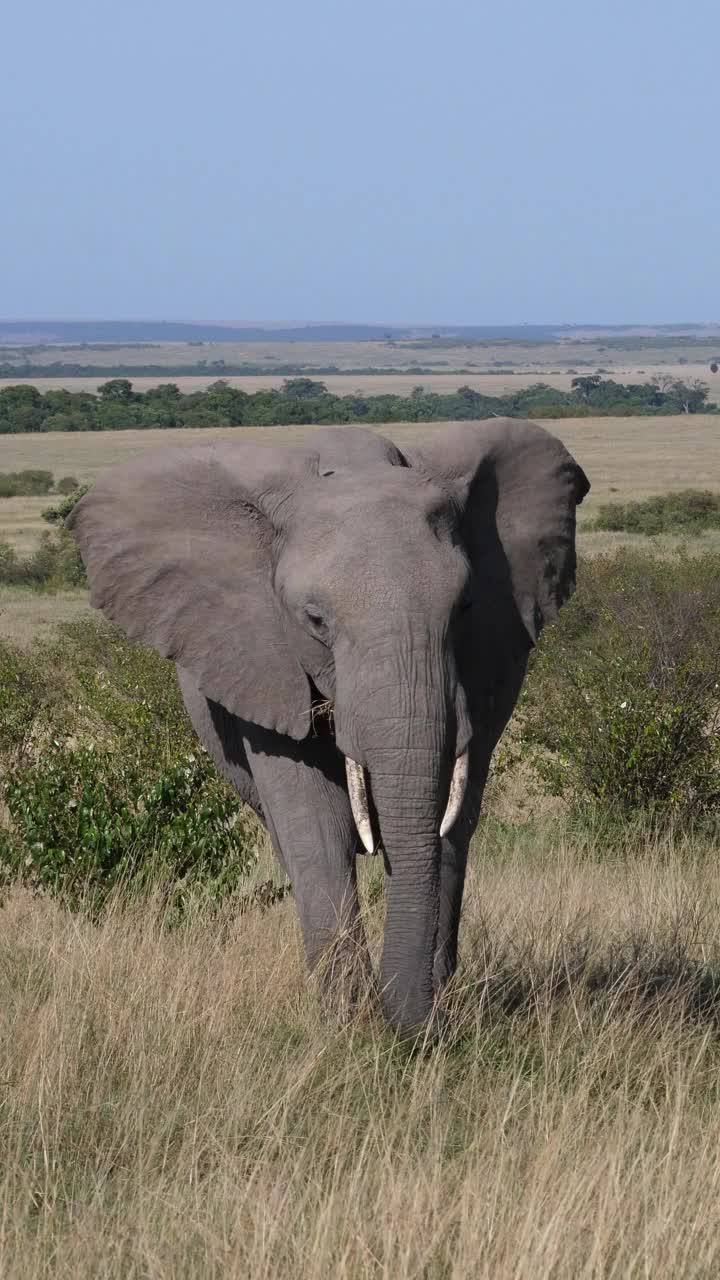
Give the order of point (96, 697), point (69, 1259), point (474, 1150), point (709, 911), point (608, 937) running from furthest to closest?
point (96, 697) → point (709, 911) → point (608, 937) → point (474, 1150) → point (69, 1259)

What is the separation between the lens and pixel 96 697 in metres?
11.0

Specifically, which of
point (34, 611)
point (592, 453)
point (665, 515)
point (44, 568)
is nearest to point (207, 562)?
point (34, 611)

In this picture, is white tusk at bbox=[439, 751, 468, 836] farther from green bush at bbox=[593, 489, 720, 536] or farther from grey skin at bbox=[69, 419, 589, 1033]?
green bush at bbox=[593, 489, 720, 536]

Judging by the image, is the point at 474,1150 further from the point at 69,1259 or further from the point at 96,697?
the point at 96,697

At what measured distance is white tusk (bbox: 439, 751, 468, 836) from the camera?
4.52m

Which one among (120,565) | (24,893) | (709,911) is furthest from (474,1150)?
(24,893)

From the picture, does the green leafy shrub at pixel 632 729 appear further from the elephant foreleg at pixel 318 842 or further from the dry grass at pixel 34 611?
the dry grass at pixel 34 611

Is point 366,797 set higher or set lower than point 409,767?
lower

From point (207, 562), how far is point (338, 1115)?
1.72 m

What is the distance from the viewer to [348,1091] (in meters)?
4.47

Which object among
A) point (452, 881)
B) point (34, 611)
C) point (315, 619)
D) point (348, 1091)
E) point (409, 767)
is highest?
point (315, 619)

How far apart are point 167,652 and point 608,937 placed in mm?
2246

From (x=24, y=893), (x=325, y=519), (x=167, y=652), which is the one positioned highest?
(x=325, y=519)

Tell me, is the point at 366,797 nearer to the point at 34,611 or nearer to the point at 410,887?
the point at 410,887
